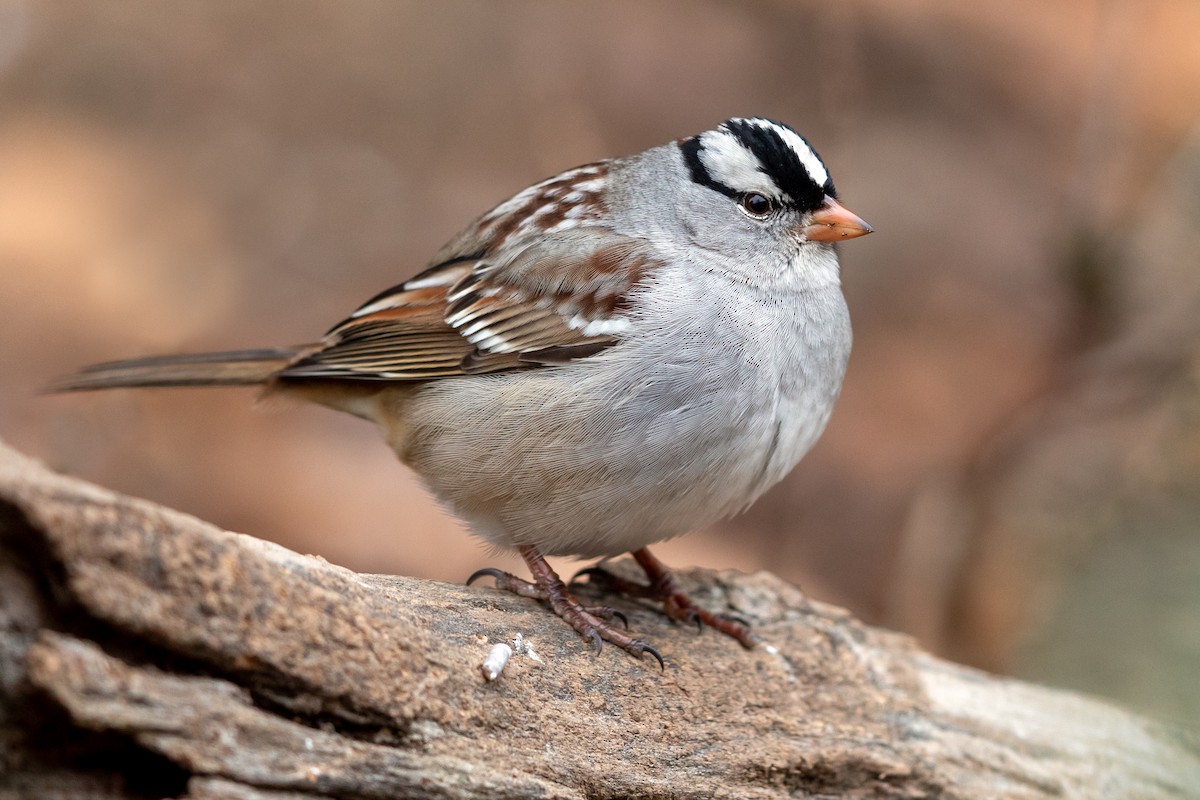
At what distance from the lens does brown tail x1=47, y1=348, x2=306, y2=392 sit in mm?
3479

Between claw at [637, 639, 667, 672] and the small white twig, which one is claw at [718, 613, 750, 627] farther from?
the small white twig

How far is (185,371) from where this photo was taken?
11.6 feet

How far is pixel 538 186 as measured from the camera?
3600mm

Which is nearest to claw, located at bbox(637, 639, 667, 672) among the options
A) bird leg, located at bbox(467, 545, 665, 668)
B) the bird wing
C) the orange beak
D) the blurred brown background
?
bird leg, located at bbox(467, 545, 665, 668)

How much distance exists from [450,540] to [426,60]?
3968mm

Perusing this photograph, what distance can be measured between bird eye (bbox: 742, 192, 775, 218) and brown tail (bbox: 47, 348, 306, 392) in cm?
142

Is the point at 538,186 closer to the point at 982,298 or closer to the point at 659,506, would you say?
the point at 659,506

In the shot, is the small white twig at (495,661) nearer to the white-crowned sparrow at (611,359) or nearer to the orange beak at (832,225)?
the white-crowned sparrow at (611,359)

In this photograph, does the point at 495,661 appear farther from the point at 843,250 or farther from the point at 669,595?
the point at 843,250

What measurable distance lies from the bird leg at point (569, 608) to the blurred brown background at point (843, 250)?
2.17m

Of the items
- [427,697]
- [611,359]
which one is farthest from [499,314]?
[427,697]

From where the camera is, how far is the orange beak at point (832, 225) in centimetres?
316

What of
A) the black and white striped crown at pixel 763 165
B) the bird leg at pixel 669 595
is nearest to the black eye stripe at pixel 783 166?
the black and white striped crown at pixel 763 165

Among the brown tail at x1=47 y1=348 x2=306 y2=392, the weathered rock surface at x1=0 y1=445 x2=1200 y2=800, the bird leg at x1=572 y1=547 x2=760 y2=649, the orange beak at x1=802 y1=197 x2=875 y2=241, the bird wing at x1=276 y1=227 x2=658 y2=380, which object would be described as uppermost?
the orange beak at x1=802 y1=197 x2=875 y2=241
